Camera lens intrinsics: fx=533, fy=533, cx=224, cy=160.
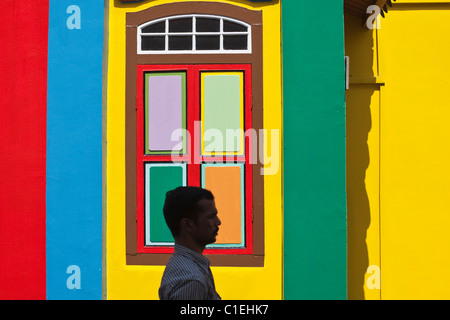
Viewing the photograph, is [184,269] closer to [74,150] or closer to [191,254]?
[191,254]

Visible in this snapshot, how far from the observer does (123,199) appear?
4.94 metres

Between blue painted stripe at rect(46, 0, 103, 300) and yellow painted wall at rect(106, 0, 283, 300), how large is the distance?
11 centimetres

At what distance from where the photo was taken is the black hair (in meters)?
2.79

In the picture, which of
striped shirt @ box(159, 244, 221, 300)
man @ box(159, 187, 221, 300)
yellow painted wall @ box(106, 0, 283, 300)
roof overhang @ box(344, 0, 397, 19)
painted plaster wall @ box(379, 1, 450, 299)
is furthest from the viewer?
painted plaster wall @ box(379, 1, 450, 299)

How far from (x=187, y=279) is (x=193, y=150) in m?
2.49

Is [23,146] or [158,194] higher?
[23,146]

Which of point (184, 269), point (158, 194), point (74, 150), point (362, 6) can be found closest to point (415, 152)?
point (362, 6)

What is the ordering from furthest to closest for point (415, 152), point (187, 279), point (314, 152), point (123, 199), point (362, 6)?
1. point (415, 152)
2. point (362, 6)
3. point (123, 199)
4. point (314, 152)
5. point (187, 279)

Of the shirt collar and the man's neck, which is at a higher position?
the man's neck

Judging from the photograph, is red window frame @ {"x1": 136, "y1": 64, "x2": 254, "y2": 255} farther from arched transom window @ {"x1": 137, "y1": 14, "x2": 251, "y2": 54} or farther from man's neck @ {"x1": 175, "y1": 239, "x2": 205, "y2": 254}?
man's neck @ {"x1": 175, "y1": 239, "x2": 205, "y2": 254}

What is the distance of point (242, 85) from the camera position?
497 cm

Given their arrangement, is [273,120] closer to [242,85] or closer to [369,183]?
[242,85]

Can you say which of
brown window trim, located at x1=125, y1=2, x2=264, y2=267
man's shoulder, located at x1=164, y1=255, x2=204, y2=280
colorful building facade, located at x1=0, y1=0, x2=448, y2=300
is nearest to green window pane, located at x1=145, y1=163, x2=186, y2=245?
colorful building facade, located at x1=0, y1=0, x2=448, y2=300

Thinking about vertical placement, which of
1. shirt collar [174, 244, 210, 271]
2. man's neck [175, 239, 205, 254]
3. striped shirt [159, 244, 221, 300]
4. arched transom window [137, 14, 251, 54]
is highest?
arched transom window [137, 14, 251, 54]
